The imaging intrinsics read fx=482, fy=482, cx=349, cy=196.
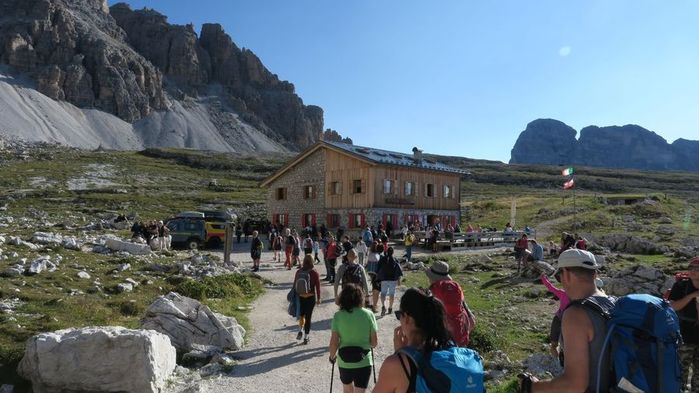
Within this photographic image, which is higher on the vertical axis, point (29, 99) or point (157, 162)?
point (29, 99)

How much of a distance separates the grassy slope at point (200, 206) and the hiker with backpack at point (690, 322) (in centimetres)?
400

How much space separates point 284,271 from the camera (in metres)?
22.0

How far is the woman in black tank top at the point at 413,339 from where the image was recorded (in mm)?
3102

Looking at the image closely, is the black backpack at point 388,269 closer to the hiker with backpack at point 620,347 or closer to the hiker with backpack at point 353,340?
the hiker with backpack at point 353,340

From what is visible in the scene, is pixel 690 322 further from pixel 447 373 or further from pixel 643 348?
pixel 447 373

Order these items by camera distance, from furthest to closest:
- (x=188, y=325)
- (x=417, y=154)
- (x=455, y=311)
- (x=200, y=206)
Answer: (x=200, y=206) → (x=417, y=154) → (x=188, y=325) → (x=455, y=311)

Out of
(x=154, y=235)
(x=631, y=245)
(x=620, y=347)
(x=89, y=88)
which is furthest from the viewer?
(x=89, y=88)

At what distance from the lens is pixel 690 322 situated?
555cm

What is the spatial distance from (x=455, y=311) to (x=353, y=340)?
1.37 meters

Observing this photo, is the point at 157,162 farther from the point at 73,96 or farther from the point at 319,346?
the point at 319,346

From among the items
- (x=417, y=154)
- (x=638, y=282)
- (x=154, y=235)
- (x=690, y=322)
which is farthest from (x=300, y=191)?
(x=690, y=322)

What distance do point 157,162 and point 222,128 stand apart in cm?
7536

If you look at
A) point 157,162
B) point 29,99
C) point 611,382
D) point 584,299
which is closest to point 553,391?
point 611,382

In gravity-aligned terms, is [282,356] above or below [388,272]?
below
